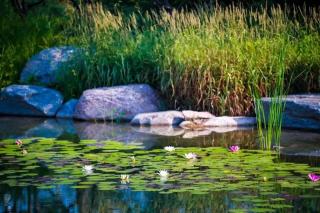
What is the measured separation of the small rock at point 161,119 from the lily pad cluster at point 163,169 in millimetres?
2225

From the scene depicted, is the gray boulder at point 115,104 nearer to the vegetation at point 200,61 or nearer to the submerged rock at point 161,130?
the vegetation at point 200,61

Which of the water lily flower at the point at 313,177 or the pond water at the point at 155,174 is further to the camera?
the water lily flower at the point at 313,177

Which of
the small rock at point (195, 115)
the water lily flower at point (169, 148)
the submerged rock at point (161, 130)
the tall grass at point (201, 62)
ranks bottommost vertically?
the water lily flower at point (169, 148)

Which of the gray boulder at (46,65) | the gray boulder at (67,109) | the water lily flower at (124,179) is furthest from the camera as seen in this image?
the gray boulder at (46,65)

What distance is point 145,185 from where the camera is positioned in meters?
6.39

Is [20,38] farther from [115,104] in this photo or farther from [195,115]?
[195,115]

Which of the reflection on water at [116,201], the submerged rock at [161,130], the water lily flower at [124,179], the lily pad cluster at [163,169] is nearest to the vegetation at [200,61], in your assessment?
the submerged rock at [161,130]

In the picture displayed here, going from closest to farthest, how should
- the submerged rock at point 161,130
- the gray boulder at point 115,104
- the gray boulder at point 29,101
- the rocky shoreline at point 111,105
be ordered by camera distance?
the submerged rock at point 161,130
the rocky shoreline at point 111,105
the gray boulder at point 115,104
the gray boulder at point 29,101

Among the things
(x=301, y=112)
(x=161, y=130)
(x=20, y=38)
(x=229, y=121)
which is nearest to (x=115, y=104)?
(x=161, y=130)

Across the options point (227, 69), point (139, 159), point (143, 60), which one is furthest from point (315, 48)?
point (139, 159)

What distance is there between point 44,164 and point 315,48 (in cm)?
553

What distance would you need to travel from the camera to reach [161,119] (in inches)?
425

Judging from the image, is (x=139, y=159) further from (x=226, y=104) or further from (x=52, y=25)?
(x=52, y=25)

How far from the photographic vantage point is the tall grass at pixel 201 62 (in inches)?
441
